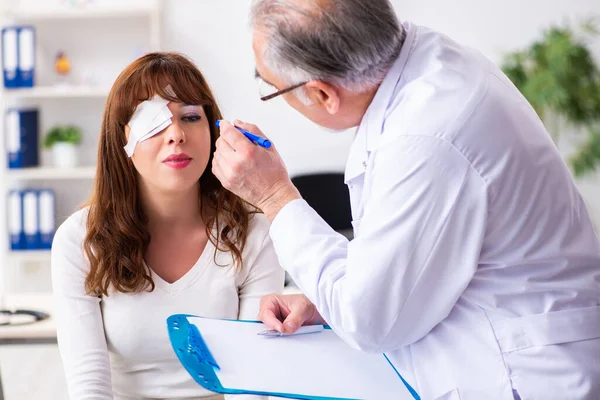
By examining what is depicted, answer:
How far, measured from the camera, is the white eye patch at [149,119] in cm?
170

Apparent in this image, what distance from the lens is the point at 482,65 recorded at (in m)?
1.26

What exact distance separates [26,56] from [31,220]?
2.87 feet

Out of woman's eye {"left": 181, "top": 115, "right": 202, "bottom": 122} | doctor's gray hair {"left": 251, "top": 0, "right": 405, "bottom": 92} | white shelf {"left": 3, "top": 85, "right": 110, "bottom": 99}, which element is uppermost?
doctor's gray hair {"left": 251, "top": 0, "right": 405, "bottom": 92}

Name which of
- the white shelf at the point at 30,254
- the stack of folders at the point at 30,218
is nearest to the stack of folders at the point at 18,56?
the stack of folders at the point at 30,218

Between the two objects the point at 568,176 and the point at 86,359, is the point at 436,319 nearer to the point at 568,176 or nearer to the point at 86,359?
the point at 568,176

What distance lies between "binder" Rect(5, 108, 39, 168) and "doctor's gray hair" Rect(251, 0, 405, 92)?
3.32 metres

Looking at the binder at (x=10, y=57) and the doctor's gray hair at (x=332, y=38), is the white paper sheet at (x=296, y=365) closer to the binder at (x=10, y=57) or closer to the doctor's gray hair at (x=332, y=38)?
the doctor's gray hair at (x=332, y=38)

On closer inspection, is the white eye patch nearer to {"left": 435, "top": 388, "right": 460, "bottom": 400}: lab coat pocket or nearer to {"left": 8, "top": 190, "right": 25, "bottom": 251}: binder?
{"left": 435, "top": 388, "right": 460, "bottom": 400}: lab coat pocket

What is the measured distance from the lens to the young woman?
1664 millimetres

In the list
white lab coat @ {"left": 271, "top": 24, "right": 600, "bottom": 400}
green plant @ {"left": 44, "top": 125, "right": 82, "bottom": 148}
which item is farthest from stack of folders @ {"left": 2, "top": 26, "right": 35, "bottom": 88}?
white lab coat @ {"left": 271, "top": 24, "right": 600, "bottom": 400}

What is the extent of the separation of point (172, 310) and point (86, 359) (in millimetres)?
201

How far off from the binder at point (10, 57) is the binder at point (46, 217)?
62 centimetres

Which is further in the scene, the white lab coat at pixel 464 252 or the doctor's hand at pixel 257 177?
the doctor's hand at pixel 257 177

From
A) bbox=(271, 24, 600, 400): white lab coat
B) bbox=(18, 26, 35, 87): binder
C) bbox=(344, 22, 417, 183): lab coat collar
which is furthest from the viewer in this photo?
bbox=(18, 26, 35, 87): binder
